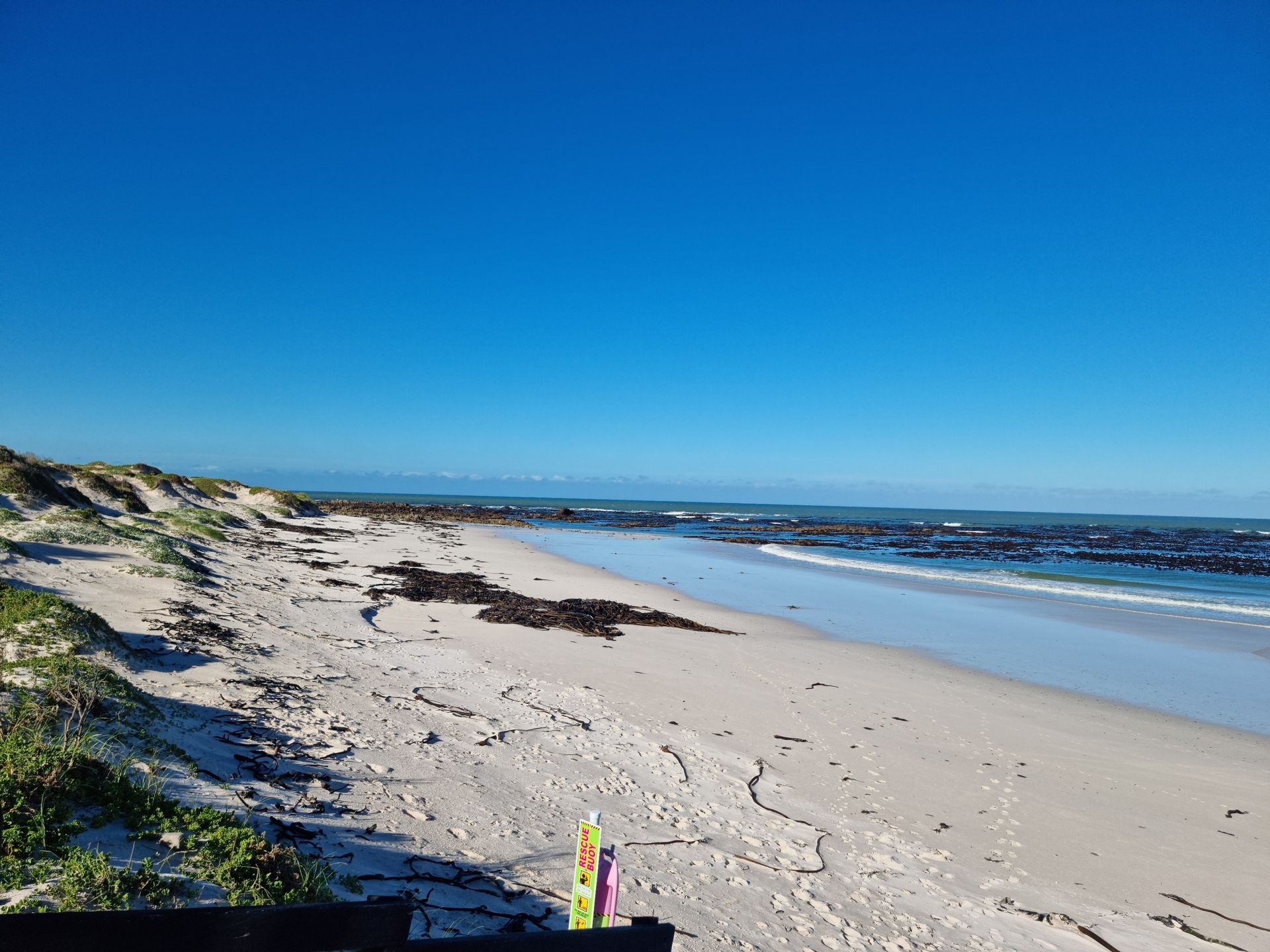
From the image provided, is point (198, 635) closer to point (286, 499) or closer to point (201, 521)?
point (201, 521)

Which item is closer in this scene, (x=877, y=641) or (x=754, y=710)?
(x=754, y=710)

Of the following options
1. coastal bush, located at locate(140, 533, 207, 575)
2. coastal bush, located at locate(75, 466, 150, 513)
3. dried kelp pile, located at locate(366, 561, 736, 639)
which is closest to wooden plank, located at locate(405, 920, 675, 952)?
dried kelp pile, located at locate(366, 561, 736, 639)

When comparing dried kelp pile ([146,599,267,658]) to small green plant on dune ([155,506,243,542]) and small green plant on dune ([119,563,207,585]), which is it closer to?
small green plant on dune ([119,563,207,585])

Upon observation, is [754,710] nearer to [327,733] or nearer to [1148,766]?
[1148,766]

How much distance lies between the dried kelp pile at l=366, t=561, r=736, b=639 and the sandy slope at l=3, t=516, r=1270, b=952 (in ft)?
5.99

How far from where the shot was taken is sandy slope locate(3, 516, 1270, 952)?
4.21 m

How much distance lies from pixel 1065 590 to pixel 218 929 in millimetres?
29274

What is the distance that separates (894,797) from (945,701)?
13.4 ft

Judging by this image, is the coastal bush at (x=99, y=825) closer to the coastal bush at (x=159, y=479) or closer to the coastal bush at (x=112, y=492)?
the coastal bush at (x=112, y=492)

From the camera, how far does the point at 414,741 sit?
5.95m

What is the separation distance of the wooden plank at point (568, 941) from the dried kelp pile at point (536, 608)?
10.7 m

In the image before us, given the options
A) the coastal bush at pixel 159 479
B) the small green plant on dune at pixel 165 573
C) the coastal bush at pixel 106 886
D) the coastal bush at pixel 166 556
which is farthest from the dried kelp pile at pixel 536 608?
the coastal bush at pixel 159 479

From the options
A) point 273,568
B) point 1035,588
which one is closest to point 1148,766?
point 273,568

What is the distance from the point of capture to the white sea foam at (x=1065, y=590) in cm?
2108
